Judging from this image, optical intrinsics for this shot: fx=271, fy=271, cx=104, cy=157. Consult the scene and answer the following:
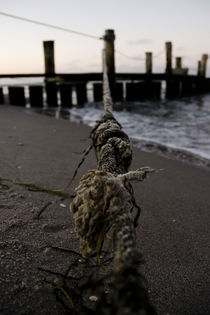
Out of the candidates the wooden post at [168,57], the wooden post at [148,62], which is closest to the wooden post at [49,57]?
the wooden post at [148,62]

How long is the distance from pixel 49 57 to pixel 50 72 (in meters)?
0.49

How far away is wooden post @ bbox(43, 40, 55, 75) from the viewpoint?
9102mm

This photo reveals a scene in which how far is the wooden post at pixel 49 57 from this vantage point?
29.9ft

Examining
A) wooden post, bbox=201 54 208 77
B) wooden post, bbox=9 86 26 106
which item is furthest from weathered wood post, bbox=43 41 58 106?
wooden post, bbox=201 54 208 77

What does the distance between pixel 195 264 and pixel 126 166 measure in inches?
25.7

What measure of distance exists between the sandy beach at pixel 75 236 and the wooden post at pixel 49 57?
6836mm

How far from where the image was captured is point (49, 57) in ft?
30.2

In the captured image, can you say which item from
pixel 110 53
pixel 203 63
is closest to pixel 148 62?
pixel 110 53

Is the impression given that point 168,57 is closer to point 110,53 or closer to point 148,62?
point 148,62

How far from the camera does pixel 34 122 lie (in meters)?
5.37

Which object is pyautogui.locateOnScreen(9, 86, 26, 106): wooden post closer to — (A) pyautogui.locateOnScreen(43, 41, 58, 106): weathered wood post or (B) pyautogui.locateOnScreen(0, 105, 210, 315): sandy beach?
(A) pyautogui.locateOnScreen(43, 41, 58, 106): weathered wood post

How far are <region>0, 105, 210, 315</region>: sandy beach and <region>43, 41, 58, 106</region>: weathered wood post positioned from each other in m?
6.66

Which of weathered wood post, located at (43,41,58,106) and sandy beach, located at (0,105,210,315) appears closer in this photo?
sandy beach, located at (0,105,210,315)

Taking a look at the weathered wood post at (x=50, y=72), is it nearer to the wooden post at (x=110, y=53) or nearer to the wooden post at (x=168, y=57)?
the wooden post at (x=110, y=53)
